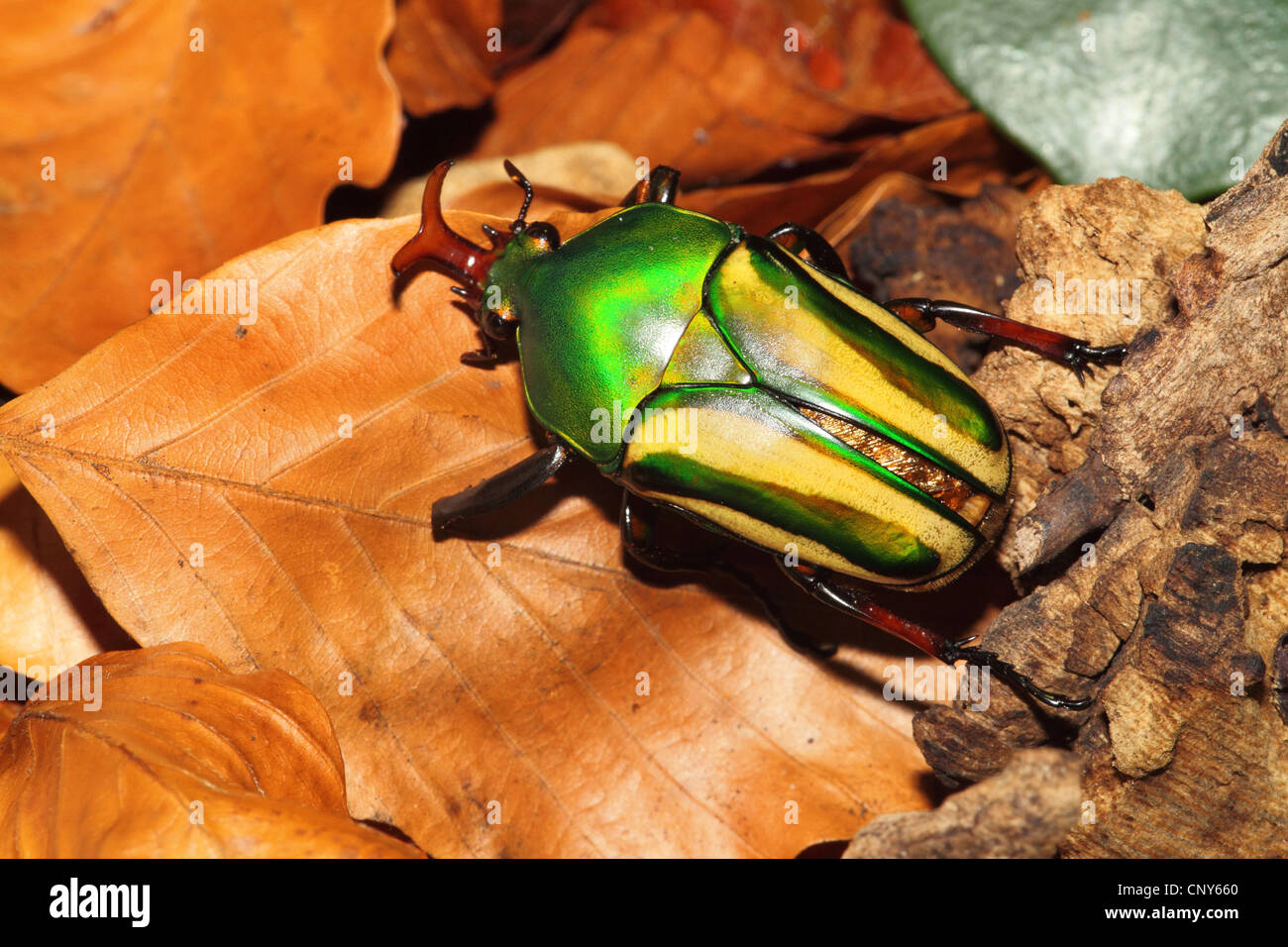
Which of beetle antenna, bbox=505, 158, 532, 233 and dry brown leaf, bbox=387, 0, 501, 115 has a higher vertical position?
dry brown leaf, bbox=387, 0, 501, 115

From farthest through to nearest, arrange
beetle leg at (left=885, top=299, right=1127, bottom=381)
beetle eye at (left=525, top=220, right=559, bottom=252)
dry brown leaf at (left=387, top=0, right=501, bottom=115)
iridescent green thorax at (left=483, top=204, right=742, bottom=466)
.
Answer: dry brown leaf at (left=387, top=0, right=501, bottom=115) → beetle eye at (left=525, top=220, right=559, bottom=252) → iridescent green thorax at (left=483, top=204, right=742, bottom=466) → beetle leg at (left=885, top=299, right=1127, bottom=381)

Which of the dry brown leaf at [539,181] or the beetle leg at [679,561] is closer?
the beetle leg at [679,561]

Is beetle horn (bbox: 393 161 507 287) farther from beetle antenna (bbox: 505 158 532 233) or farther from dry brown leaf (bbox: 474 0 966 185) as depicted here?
dry brown leaf (bbox: 474 0 966 185)

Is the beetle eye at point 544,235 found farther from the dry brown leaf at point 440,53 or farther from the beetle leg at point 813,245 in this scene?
the dry brown leaf at point 440,53

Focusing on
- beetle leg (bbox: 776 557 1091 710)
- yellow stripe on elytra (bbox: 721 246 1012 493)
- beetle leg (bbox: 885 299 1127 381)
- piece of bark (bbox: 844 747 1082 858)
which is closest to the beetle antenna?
yellow stripe on elytra (bbox: 721 246 1012 493)

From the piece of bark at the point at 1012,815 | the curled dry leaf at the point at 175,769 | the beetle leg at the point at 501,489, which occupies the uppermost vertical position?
the beetle leg at the point at 501,489

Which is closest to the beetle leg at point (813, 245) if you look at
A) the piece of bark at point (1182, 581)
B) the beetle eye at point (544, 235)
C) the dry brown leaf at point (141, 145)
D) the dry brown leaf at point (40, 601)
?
the beetle eye at point (544, 235)

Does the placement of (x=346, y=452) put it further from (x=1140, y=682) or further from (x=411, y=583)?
(x=1140, y=682)

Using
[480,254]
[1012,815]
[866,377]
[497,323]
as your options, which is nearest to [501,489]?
[497,323]
